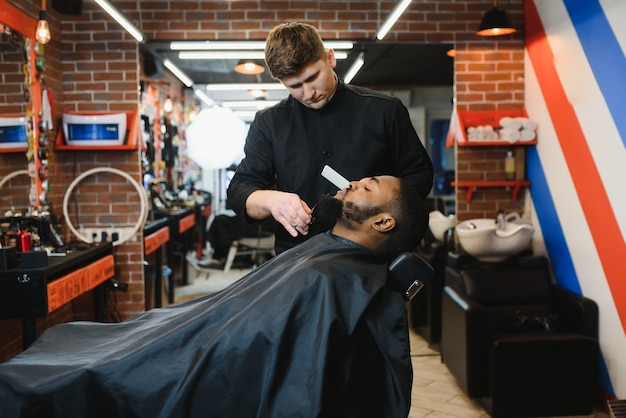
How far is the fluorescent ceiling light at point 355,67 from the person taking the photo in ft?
14.5

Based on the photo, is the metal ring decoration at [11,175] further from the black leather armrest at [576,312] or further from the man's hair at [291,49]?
the black leather armrest at [576,312]

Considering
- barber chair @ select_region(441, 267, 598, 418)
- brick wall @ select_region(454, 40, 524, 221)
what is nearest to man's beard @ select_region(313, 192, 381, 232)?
barber chair @ select_region(441, 267, 598, 418)

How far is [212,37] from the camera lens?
13.0ft

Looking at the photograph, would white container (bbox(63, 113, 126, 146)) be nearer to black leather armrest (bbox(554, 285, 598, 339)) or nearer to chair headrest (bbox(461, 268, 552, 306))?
chair headrest (bbox(461, 268, 552, 306))

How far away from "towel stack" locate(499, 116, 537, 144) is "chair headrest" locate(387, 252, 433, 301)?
260 cm

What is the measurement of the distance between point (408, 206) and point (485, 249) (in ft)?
6.24

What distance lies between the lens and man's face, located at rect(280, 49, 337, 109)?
1.75 m

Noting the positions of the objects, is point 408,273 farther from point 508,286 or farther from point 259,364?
point 508,286

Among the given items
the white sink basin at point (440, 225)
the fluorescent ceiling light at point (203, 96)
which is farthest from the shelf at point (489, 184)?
the fluorescent ceiling light at point (203, 96)

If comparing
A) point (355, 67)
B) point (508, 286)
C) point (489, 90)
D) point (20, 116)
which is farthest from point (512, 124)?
point (20, 116)

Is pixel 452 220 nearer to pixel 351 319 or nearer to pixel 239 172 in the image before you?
pixel 239 172

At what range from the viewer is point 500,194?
4039 mm

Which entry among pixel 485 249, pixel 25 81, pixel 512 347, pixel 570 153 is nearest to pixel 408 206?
pixel 512 347

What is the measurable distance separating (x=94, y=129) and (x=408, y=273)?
291 cm
